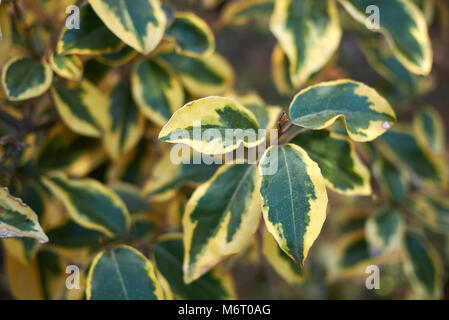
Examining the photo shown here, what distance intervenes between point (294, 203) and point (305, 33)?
481mm

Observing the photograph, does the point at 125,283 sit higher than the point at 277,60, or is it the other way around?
the point at 277,60

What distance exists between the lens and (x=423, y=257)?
1.13 metres

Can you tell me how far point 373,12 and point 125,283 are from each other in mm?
765

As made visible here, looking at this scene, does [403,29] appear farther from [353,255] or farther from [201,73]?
[353,255]

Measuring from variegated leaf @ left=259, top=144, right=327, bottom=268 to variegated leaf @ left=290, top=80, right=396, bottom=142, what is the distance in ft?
0.26

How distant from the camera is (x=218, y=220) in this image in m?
0.73

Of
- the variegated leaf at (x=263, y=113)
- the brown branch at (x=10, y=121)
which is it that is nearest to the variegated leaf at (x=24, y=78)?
the brown branch at (x=10, y=121)

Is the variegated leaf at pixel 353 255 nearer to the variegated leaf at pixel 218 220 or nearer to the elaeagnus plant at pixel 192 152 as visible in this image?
the elaeagnus plant at pixel 192 152

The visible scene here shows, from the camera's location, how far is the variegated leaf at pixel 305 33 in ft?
2.98

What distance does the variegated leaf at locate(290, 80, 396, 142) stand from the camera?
0.67m

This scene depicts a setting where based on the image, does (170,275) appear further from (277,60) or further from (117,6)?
(277,60)

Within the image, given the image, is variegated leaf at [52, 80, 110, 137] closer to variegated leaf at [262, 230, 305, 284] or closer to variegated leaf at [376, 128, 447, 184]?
variegated leaf at [262, 230, 305, 284]

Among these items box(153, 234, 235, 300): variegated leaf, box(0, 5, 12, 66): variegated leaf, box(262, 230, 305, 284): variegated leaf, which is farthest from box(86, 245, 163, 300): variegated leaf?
box(0, 5, 12, 66): variegated leaf

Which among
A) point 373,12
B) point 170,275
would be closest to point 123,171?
point 170,275
